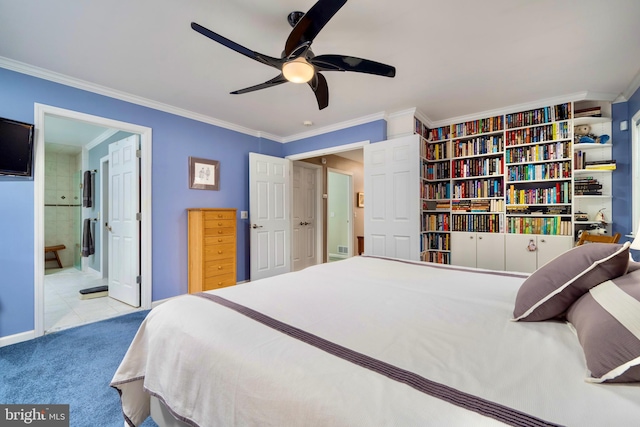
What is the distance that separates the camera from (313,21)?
1.45m

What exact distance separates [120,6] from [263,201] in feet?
9.09

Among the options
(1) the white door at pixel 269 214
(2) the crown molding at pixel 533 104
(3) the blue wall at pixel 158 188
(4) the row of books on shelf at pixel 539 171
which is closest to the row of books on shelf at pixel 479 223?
(4) the row of books on shelf at pixel 539 171

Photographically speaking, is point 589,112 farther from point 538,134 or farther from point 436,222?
point 436,222

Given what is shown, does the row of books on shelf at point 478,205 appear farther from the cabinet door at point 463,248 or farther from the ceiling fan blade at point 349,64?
the ceiling fan blade at point 349,64

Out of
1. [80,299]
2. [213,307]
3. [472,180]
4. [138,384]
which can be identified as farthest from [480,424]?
[80,299]

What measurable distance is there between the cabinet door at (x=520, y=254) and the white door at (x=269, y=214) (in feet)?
10.1

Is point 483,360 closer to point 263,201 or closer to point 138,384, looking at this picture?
point 138,384

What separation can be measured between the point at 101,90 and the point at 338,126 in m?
2.81

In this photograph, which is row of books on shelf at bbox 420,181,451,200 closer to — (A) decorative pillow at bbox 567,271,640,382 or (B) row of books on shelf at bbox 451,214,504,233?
(B) row of books on shelf at bbox 451,214,504,233

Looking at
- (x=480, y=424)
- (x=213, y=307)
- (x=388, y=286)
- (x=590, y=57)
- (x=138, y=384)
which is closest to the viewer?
(x=480, y=424)

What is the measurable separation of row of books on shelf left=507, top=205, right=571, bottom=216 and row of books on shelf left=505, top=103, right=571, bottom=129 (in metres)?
1.01

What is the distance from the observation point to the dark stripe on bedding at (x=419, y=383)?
0.58 metres

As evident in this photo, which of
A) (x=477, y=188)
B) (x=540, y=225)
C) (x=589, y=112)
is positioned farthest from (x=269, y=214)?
(x=589, y=112)

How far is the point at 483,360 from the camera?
0.82 meters
